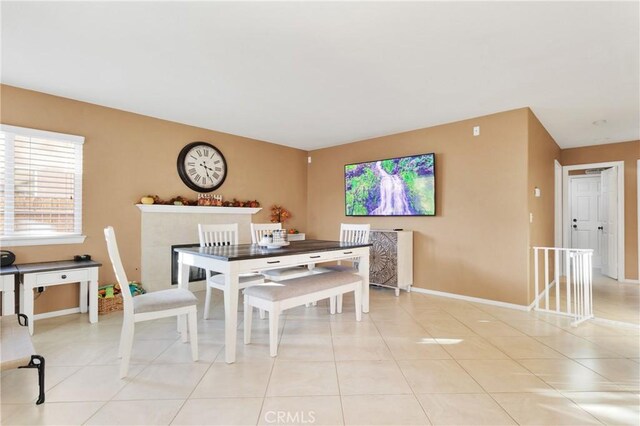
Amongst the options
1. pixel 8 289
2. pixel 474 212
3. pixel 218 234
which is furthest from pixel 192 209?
pixel 474 212

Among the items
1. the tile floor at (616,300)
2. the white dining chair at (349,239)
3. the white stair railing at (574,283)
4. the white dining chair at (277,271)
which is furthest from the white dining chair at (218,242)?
the tile floor at (616,300)

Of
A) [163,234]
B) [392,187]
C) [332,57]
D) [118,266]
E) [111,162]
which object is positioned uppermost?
[332,57]

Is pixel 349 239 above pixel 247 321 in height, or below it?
above

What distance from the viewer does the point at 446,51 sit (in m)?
2.48

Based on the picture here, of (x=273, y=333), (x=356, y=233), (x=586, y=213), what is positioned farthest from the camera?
(x=586, y=213)

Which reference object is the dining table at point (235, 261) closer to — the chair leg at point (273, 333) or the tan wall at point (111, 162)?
the chair leg at point (273, 333)

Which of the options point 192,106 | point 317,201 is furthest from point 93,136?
point 317,201

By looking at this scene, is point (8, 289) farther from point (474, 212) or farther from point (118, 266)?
point (474, 212)

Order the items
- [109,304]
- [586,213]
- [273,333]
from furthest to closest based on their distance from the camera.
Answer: [586,213], [109,304], [273,333]

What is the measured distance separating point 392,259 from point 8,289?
408 cm

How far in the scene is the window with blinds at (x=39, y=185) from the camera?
3.11m

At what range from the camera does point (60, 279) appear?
3.09 meters

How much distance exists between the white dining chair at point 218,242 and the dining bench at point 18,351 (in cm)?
134

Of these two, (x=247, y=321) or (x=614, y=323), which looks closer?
(x=247, y=321)
